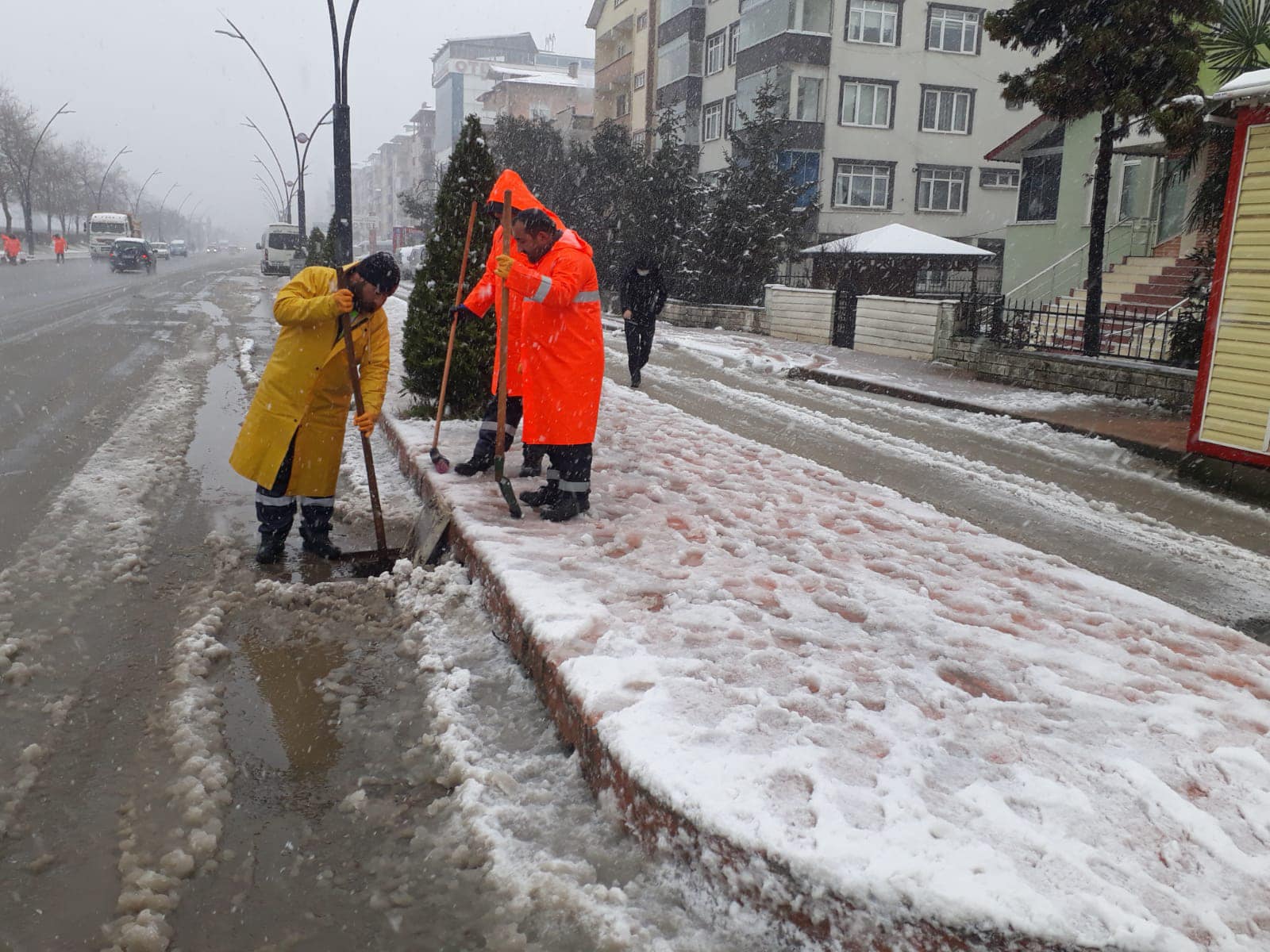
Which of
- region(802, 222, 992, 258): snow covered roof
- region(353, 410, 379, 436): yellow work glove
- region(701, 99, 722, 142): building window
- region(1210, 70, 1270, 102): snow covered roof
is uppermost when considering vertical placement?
region(701, 99, 722, 142): building window

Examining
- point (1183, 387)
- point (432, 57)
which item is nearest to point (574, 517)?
point (1183, 387)

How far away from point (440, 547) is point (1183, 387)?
9.11 m

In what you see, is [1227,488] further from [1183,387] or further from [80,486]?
[80,486]

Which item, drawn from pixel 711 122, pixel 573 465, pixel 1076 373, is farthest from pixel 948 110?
pixel 573 465

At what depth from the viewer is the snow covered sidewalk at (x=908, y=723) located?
7.55 feet

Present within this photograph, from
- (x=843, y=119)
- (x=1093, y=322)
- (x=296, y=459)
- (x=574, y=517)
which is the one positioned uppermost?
(x=843, y=119)

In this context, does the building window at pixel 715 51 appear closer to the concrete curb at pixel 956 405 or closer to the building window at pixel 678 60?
the building window at pixel 678 60

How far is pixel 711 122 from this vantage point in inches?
1426

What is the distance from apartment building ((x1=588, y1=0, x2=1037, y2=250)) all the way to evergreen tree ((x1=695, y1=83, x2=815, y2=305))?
786 cm

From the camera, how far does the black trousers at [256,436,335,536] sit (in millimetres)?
4895

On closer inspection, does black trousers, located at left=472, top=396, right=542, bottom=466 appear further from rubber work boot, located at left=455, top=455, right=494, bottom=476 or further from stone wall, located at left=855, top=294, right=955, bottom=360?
stone wall, located at left=855, top=294, right=955, bottom=360

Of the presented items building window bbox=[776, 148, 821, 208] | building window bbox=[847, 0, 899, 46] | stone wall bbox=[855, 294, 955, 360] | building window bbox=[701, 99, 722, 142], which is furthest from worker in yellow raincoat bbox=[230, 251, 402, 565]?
building window bbox=[701, 99, 722, 142]

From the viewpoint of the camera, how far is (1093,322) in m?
12.6

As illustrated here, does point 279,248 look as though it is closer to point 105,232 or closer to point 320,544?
point 105,232
